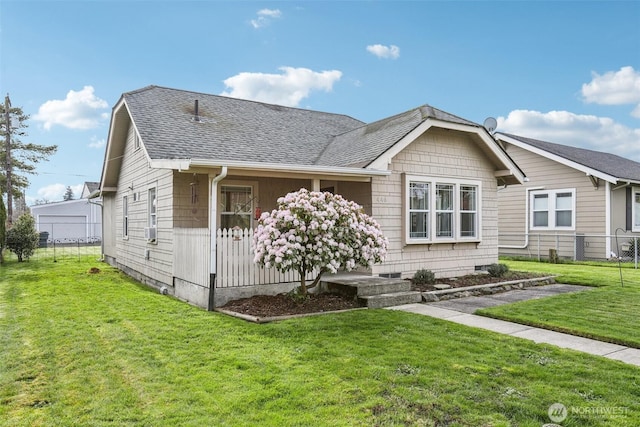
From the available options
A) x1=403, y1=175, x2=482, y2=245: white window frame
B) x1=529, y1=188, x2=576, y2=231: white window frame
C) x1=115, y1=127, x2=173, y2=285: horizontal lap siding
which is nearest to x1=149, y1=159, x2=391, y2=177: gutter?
x1=403, y1=175, x2=482, y2=245: white window frame

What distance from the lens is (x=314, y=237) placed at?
670 cm

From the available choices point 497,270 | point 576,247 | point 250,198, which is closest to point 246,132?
point 250,198

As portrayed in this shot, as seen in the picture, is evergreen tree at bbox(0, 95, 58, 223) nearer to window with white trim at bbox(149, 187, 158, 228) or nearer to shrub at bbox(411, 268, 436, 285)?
window with white trim at bbox(149, 187, 158, 228)

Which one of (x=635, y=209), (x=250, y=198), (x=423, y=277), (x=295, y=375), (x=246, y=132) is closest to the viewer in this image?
(x=295, y=375)

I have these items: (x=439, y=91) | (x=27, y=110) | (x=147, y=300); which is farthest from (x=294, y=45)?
(x=27, y=110)

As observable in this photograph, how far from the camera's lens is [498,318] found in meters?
6.62

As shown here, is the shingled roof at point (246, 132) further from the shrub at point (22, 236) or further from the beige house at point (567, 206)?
the shrub at point (22, 236)

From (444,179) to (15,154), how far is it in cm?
3161

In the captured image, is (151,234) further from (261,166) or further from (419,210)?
(419,210)

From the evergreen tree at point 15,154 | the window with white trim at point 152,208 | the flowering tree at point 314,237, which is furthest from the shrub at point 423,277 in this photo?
the evergreen tree at point 15,154

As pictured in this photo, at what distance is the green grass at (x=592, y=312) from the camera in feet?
18.5

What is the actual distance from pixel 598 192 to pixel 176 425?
16.1m

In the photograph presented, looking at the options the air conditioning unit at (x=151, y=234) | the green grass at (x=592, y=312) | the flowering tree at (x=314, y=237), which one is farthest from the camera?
the air conditioning unit at (x=151, y=234)

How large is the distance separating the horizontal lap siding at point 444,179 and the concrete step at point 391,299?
1.36 metres
